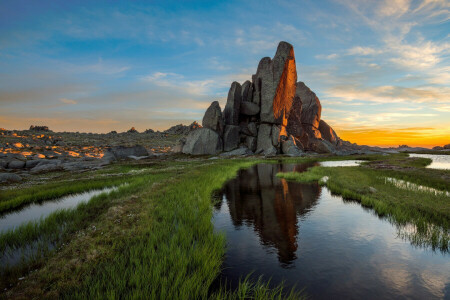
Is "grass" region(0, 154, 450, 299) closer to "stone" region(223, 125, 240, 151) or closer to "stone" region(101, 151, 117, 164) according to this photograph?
"stone" region(101, 151, 117, 164)

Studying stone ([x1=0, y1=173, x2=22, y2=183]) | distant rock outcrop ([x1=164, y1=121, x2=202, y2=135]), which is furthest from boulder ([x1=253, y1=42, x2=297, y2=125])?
distant rock outcrop ([x1=164, y1=121, x2=202, y2=135])

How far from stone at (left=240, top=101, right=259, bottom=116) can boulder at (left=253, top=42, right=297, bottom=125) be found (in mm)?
1999

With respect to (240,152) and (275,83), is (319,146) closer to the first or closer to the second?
(275,83)

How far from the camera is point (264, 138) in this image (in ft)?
214

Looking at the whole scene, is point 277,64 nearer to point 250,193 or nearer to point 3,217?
point 250,193

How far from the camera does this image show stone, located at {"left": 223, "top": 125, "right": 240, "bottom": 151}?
65250 mm

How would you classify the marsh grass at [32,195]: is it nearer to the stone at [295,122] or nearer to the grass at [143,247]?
the grass at [143,247]

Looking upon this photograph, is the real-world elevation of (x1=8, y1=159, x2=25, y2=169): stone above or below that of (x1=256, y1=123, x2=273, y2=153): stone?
below

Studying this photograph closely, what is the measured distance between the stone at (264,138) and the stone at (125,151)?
3363 cm

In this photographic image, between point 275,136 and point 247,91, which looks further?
point 247,91

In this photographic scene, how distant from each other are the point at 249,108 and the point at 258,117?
4.15 m


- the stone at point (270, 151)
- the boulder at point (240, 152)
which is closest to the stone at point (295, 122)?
the stone at point (270, 151)

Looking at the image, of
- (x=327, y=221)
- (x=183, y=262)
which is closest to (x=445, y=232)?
(x=327, y=221)

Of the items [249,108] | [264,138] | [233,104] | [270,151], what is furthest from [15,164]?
[249,108]
